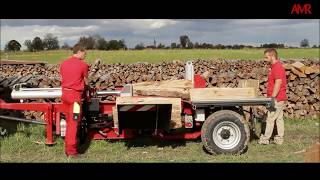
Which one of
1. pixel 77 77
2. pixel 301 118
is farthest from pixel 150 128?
pixel 301 118

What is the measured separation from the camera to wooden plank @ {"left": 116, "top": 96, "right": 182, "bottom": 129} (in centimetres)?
860

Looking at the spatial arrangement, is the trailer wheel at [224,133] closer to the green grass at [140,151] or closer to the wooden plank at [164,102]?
the green grass at [140,151]

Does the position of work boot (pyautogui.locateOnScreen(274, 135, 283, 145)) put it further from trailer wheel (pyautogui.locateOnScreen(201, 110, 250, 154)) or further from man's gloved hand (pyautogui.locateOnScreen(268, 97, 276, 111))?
trailer wheel (pyautogui.locateOnScreen(201, 110, 250, 154))

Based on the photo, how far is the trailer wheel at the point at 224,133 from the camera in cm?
893

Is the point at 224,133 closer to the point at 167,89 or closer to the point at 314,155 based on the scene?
the point at 167,89

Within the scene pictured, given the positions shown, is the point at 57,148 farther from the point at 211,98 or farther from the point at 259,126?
Result: the point at 259,126

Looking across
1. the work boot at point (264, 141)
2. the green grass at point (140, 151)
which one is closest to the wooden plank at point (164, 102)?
the green grass at point (140, 151)

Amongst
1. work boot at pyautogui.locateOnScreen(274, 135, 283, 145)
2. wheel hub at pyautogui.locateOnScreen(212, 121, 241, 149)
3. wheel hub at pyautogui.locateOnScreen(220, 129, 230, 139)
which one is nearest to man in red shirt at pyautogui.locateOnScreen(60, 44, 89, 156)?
wheel hub at pyautogui.locateOnScreen(212, 121, 241, 149)

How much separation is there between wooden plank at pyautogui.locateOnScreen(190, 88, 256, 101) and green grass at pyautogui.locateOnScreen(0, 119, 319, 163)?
1.06 meters
